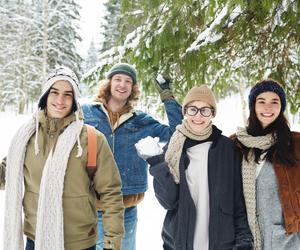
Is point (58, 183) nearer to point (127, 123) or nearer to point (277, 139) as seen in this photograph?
point (127, 123)

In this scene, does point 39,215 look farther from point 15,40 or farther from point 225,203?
point 15,40

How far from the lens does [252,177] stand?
2.80 m

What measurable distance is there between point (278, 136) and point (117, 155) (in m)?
1.52

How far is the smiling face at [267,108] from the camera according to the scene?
9.60 ft

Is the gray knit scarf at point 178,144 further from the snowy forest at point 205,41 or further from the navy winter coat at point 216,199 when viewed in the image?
the snowy forest at point 205,41

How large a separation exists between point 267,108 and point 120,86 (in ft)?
4.59

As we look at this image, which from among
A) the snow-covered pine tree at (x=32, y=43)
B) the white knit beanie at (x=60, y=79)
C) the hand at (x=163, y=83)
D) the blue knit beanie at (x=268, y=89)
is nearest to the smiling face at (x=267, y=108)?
the blue knit beanie at (x=268, y=89)

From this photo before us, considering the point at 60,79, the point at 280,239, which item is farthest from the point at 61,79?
the point at 280,239

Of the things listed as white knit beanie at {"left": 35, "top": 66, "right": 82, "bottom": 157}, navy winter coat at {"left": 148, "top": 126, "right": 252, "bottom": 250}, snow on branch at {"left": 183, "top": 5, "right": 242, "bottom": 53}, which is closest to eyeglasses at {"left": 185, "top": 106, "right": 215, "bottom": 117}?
navy winter coat at {"left": 148, "top": 126, "right": 252, "bottom": 250}

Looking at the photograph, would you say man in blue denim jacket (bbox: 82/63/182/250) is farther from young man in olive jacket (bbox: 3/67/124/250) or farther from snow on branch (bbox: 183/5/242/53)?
young man in olive jacket (bbox: 3/67/124/250)

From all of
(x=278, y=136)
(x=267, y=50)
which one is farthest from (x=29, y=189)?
(x=267, y=50)

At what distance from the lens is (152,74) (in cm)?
440

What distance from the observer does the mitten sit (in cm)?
366

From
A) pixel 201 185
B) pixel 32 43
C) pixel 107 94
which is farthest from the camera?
pixel 32 43
